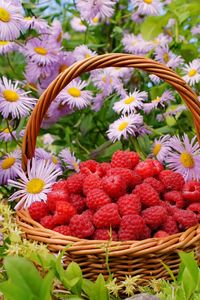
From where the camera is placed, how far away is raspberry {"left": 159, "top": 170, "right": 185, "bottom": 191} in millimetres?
1259

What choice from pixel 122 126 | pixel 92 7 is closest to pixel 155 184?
pixel 122 126

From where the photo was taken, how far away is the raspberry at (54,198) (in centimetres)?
121

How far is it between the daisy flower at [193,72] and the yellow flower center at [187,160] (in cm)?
29

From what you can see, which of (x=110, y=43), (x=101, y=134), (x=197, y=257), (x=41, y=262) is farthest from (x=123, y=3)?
(x=41, y=262)

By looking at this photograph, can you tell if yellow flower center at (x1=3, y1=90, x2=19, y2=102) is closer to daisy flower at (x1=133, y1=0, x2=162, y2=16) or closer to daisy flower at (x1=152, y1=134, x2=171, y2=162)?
daisy flower at (x1=152, y1=134, x2=171, y2=162)

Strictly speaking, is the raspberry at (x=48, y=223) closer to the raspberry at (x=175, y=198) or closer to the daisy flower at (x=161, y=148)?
the raspberry at (x=175, y=198)

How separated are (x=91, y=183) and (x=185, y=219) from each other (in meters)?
0.16

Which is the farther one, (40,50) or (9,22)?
(40,50)

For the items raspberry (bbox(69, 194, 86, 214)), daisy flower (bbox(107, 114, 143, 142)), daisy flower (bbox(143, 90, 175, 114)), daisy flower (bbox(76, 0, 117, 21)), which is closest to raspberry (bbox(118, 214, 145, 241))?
raspberry (bbox(69, 194, 86, 214))

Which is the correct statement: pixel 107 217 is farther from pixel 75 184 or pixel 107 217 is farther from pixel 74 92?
pixel 74 92

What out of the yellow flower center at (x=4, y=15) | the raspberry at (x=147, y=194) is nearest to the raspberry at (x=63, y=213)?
the raspberry at (x=147, y=194)

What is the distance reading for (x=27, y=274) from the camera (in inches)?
36.3

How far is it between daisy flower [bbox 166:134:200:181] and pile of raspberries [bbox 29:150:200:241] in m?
0.11

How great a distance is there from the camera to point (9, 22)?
4.91 ft
